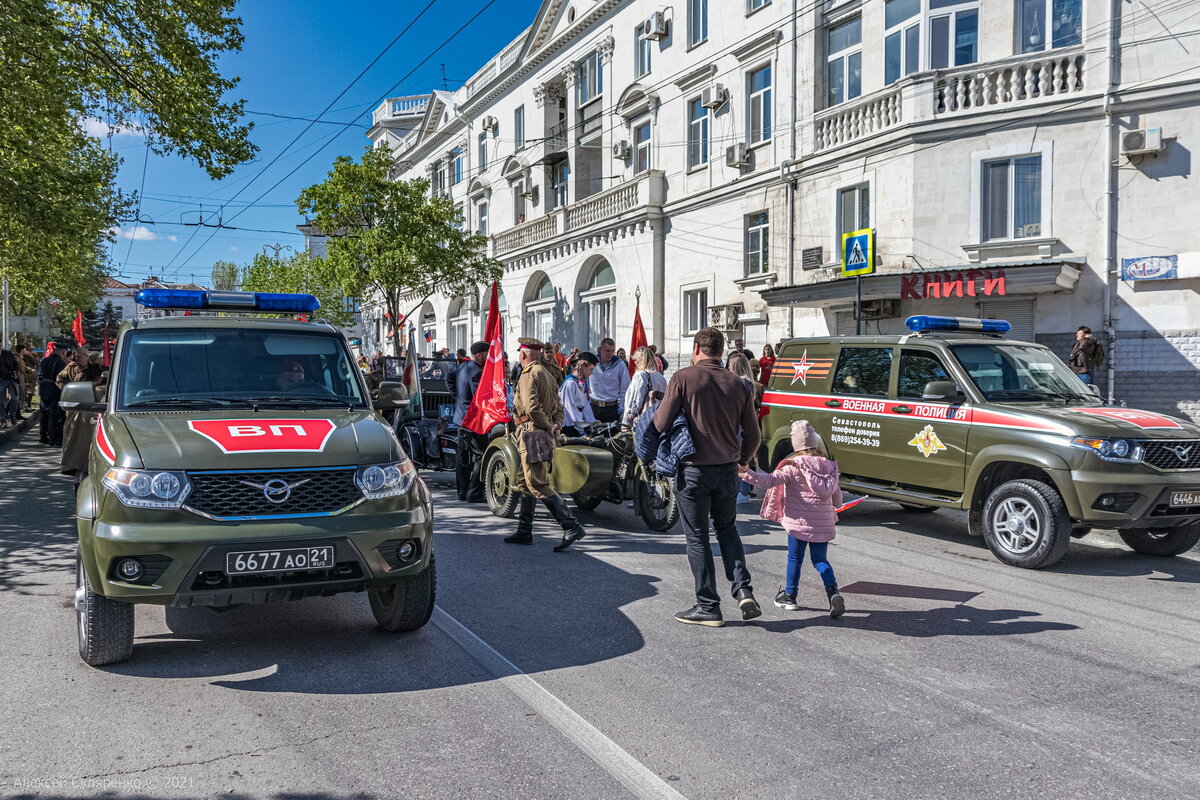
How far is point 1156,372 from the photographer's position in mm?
15555

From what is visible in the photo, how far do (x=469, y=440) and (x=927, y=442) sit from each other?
5268 mm

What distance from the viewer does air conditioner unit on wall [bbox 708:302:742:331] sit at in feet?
74.3

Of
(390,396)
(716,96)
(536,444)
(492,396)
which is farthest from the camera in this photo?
(716,96)

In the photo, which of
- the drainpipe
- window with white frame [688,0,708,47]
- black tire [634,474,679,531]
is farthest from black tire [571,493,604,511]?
window with white frame [688,0,708,47]

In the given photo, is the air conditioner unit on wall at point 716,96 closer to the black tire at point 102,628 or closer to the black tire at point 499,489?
the black tire at point 499,489

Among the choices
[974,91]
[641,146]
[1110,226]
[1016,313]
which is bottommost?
[1016,313]

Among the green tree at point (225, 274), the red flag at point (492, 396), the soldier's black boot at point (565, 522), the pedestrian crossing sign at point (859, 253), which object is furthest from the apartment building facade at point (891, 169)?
the green tree at point (225, 274)

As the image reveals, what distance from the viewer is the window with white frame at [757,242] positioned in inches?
871

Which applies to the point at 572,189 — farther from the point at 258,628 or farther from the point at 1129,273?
the point at 258,628

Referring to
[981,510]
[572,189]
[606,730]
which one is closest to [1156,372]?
[981,510]

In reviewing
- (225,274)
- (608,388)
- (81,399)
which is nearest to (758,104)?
(608,388)

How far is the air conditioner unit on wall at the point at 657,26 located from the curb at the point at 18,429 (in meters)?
18.7

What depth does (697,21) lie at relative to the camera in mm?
24859

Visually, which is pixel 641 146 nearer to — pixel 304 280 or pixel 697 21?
pixel 697 21
